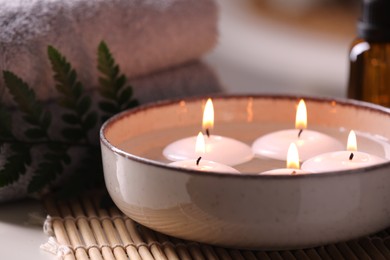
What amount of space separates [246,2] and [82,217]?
5.65 ft

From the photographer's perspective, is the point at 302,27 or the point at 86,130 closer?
the point at 86,130

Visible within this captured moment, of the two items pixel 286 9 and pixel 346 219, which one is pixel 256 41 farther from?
pixel 346 219

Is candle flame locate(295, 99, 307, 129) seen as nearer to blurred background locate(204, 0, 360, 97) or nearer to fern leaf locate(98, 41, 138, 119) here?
fern leaf locate(98, 41, 138, 119)

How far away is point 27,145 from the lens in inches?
26.4

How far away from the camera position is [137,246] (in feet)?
1.91

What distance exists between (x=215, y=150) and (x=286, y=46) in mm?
1390

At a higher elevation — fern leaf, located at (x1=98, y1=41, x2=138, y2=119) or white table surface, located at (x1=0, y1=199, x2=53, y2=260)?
fern leaf, located at (x1=98, y1=41, x2=138, y2=119)

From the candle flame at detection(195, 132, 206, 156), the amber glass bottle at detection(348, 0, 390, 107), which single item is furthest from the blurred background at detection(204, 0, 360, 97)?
the candle flame at detection(195, 132, 206, 156)

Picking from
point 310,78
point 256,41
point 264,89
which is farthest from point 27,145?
point 256,41

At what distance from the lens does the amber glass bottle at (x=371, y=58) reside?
78cm

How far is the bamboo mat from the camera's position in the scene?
1.84 feet

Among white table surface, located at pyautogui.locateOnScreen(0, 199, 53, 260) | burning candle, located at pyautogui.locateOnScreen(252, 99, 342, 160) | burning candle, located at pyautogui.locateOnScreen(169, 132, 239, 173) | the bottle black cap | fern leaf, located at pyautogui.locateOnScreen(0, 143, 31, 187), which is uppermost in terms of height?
the bottle black cap

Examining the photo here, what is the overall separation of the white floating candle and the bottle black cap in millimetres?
241

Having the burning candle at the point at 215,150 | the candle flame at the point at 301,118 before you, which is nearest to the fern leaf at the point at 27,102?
the burning candle at the point at 215,150
